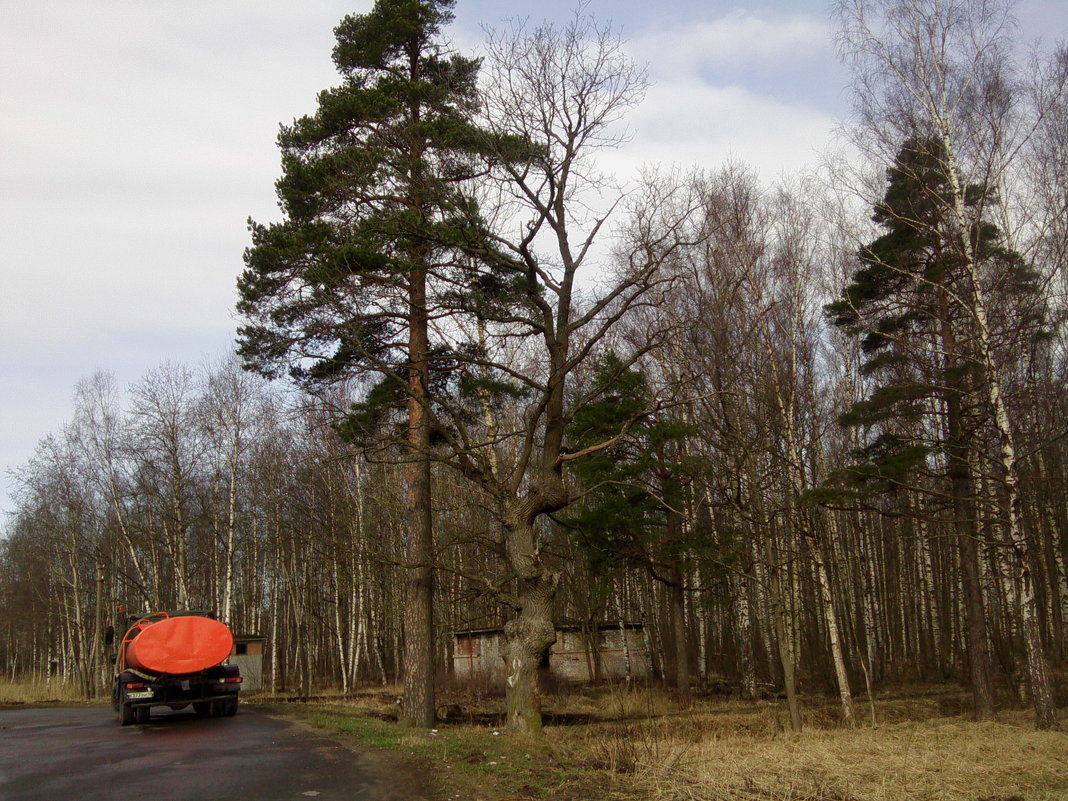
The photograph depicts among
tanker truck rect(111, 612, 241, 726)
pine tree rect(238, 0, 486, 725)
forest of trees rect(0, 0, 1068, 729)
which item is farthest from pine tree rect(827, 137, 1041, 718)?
tanker truck rect(111, 612, 241, 726)

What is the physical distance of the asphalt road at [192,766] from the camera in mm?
8281

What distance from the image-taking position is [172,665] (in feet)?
50.2

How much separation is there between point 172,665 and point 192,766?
19.9ft

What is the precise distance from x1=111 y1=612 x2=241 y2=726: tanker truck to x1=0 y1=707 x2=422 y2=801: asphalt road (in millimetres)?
702

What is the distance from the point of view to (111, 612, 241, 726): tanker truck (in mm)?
15117

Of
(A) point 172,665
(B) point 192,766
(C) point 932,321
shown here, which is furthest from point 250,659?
(C) point 932,321

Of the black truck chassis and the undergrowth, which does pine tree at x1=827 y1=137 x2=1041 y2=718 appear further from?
the black truck chassis

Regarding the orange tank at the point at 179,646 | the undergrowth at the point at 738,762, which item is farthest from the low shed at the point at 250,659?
the undergrowth at the point at 738,762

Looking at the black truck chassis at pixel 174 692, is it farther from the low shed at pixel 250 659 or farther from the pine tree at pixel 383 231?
the low shed at pixel 250 659

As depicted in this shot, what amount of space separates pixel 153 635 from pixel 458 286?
8.75 m

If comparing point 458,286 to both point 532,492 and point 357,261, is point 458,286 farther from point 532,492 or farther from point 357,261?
point 532,492

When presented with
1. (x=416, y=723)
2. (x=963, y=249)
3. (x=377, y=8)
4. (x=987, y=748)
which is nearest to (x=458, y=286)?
(x=377, y=8)

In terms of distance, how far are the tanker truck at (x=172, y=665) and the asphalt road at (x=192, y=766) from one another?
0.70 metres

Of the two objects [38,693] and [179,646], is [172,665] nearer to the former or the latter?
[179,646]
